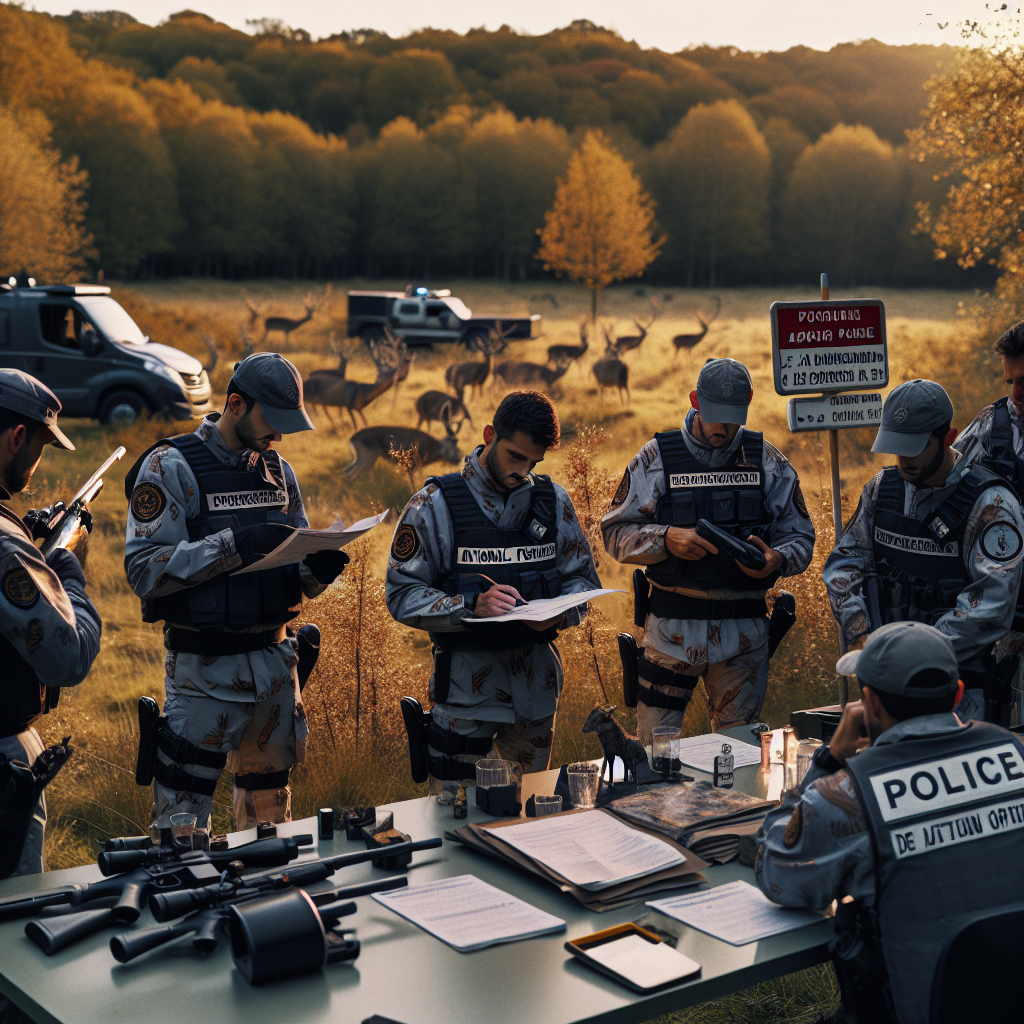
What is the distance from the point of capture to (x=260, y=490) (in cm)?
393

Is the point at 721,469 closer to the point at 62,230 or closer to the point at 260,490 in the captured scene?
the point at 260,490

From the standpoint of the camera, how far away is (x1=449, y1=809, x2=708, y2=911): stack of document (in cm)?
248

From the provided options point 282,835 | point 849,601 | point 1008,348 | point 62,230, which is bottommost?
point 282,835

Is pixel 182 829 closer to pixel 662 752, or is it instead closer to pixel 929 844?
pixel 662 752

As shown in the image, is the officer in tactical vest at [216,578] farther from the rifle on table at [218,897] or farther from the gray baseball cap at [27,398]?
the rifle on table at [218,897]

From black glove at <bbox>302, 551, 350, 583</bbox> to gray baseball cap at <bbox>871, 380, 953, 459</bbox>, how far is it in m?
1.93

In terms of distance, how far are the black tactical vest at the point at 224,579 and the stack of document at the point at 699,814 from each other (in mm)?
1510

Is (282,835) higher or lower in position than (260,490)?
lower

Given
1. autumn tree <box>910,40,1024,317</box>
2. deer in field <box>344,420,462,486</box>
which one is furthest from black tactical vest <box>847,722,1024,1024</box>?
autumn tree <box>910,40,1024,317</box>

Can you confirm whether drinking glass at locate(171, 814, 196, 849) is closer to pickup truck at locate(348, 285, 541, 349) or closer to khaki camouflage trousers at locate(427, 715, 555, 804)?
khaki camouflage trousers at locate(427, 715, 555, 804)

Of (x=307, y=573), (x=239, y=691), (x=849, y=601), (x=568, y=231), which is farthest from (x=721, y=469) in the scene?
(x=568, y=231)

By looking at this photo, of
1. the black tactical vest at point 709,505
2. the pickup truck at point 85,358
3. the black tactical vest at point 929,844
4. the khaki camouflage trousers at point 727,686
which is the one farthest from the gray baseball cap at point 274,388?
the pickup truck at point 85,358

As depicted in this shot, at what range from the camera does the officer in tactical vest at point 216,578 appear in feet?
12.2

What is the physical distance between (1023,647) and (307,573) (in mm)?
2760
